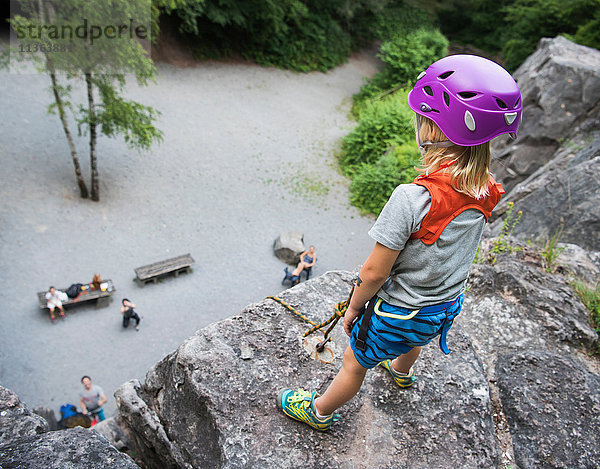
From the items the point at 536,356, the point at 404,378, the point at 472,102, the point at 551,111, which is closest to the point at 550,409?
the point at 536,356

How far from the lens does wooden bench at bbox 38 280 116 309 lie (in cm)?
820

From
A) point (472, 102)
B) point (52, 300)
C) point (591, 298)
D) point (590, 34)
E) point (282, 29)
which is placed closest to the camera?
point (472, 102)

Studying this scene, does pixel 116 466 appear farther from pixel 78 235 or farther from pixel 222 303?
pixel 78 235

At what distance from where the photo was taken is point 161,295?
9.31m

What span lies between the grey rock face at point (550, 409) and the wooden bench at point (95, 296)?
303 inches

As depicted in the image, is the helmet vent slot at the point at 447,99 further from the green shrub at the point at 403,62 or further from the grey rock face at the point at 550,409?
the green shrub at the point at 403,62

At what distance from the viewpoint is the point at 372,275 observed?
2168 mm

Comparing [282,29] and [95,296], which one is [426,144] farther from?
[282,29]

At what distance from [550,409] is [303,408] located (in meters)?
1.97

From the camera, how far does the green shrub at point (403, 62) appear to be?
19.8 metres

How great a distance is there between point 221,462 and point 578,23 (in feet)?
73.7

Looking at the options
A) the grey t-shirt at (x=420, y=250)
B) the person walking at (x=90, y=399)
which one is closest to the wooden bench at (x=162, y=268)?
the person walking at (x=90, y=399)

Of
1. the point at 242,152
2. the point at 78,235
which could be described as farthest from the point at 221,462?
the point at 242,152

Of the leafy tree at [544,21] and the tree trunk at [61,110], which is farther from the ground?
the leafy tree at [544,21]
